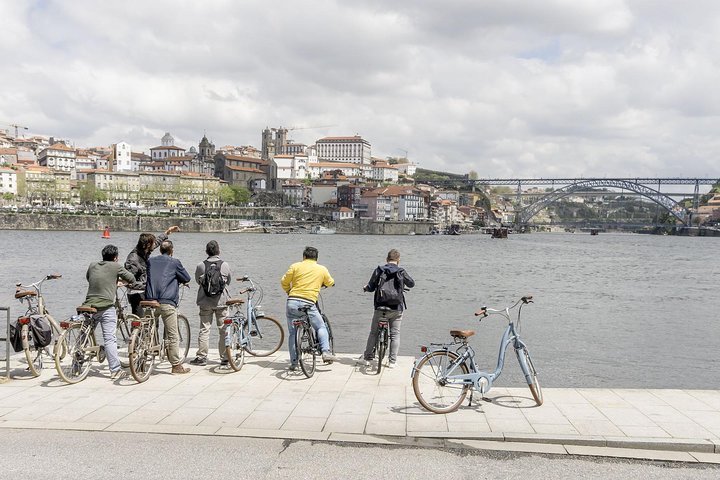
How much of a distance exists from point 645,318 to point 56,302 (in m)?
25.3

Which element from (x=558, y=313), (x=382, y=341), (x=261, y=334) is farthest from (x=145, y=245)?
(x=558, y=313)

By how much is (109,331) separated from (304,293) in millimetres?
2740

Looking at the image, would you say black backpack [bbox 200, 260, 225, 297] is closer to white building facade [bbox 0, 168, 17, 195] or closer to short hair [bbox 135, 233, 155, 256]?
short hair [bbox 135, 233, 155, 256]

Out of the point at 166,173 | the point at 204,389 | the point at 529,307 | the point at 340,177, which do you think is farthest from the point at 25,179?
the point at 204,389

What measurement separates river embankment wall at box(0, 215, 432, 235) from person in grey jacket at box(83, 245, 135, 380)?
120405mm

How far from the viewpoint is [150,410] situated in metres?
6.93

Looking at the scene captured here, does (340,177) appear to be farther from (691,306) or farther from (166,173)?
(691,306)

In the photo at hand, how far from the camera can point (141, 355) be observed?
827cm

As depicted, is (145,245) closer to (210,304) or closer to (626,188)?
(210,304)

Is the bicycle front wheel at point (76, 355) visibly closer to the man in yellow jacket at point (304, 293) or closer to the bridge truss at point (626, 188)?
the man in yellow jacket at point (304, 293)

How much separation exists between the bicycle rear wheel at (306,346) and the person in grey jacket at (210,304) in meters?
1.22

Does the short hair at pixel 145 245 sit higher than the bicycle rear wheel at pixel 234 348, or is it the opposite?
the short hair at pixel 145 245

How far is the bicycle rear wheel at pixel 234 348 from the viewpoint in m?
8.86

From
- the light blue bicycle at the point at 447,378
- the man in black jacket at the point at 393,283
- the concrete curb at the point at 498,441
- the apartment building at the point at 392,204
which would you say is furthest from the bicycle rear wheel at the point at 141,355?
the apartment building at the point at 392,204
